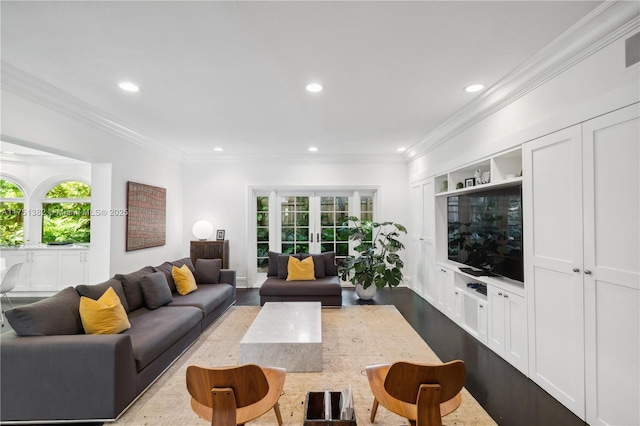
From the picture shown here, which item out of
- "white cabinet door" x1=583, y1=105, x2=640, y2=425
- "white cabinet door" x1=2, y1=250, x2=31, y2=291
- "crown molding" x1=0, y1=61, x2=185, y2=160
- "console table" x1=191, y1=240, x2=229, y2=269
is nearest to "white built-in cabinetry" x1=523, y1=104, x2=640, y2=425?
"white cabinet door" x1=583, y1=105, x2=640, y2=425

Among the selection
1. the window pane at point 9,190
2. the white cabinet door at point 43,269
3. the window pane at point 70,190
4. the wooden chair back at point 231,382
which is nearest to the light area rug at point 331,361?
the wooden chair back at point 231,382

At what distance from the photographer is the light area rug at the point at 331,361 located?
2146 millimetres

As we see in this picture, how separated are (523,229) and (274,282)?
3457 millimetres

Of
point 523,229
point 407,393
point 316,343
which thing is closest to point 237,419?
point 407,393

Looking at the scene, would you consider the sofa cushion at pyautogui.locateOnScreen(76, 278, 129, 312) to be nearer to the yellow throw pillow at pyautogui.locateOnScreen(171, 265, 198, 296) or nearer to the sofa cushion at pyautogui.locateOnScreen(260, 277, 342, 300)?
the yellow throw pillow at pyautogui.locateOnScreen(171, 265, 198, 296)

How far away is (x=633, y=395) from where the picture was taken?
175 centimetres

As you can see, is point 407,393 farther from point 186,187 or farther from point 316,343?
point 186,187

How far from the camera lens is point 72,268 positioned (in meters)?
5.66

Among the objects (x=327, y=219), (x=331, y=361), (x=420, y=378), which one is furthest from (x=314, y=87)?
(x=327, y=219)

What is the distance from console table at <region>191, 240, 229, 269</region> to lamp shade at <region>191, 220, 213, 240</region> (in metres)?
0.18

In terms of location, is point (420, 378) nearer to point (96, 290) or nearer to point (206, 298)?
point (96, 290)

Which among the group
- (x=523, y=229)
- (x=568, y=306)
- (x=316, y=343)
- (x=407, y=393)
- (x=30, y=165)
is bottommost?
(x=316, y=343)

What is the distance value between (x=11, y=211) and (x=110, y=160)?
3923 millimetres

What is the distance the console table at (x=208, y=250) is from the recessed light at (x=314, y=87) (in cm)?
371
